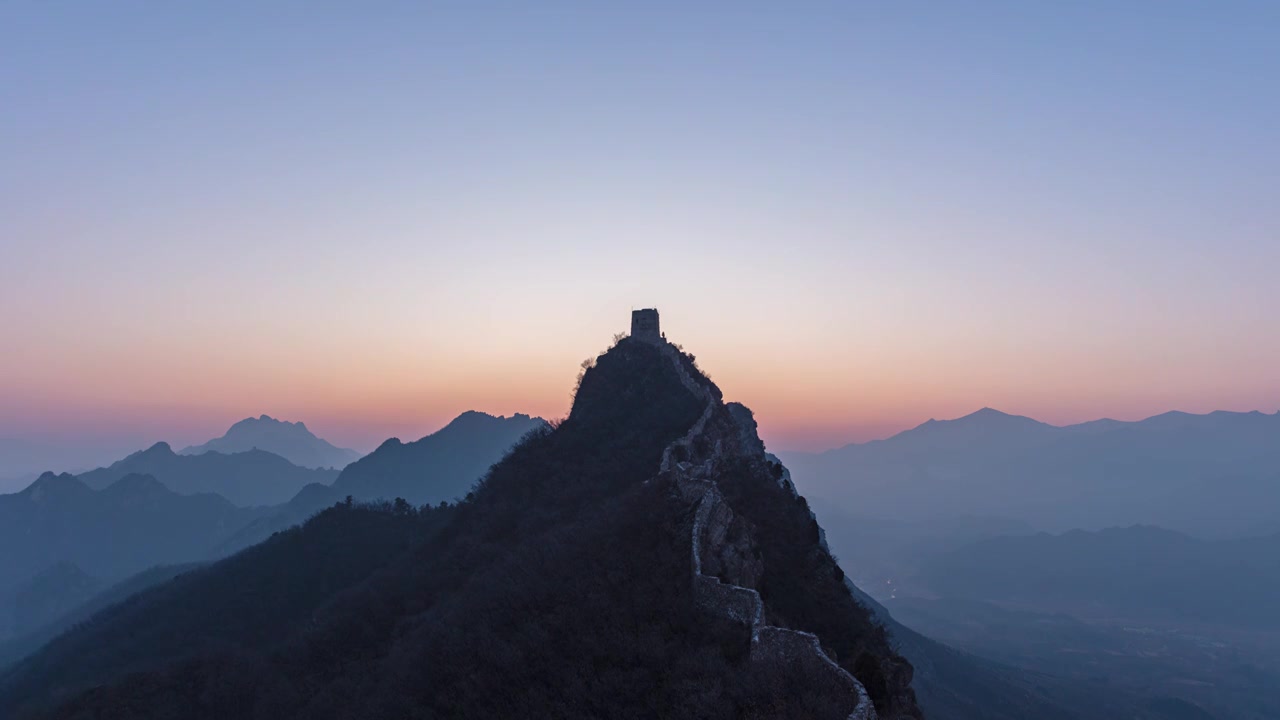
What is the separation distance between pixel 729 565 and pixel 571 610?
6.82 metres

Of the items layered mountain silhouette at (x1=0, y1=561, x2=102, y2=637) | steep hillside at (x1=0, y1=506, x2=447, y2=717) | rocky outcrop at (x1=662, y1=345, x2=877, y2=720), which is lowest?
layered mountain silhouette at (x1=0, y1=561, x2=102, y2=637)

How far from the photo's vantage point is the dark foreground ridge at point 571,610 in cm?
2352

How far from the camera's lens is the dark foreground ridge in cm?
2352

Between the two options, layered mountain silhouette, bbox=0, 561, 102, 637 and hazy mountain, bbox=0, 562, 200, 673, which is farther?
layered mountain silhouette, bbox=0, 561, 102, 637

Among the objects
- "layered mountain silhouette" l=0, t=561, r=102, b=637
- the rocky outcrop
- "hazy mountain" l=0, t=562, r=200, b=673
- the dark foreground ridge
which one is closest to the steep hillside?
the dark foreground ridge

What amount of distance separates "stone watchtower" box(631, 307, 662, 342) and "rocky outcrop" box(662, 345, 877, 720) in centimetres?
1291

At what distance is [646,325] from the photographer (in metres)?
68.2

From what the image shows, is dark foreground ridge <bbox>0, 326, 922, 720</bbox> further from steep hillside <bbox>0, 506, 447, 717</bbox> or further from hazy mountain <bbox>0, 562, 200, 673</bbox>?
hazy mountain <bbox>0, 562, 200, 673</bbox>

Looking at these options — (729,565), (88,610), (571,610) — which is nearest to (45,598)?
(88,610)

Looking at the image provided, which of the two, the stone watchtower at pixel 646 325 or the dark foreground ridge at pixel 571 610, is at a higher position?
the stone watchtower at pixel 646 325

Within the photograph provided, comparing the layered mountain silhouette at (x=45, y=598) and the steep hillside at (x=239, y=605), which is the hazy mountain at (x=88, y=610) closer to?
the layered mountain silhouette at (x=45, y=598)

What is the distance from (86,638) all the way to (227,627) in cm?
2838

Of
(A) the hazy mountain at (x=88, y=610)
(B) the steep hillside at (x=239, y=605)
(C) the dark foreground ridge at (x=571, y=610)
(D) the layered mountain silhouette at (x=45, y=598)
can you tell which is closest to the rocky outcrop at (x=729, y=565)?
(C) the dark foreground ridge at (x=571, y=610)

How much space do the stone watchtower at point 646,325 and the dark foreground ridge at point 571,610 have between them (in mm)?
1824
